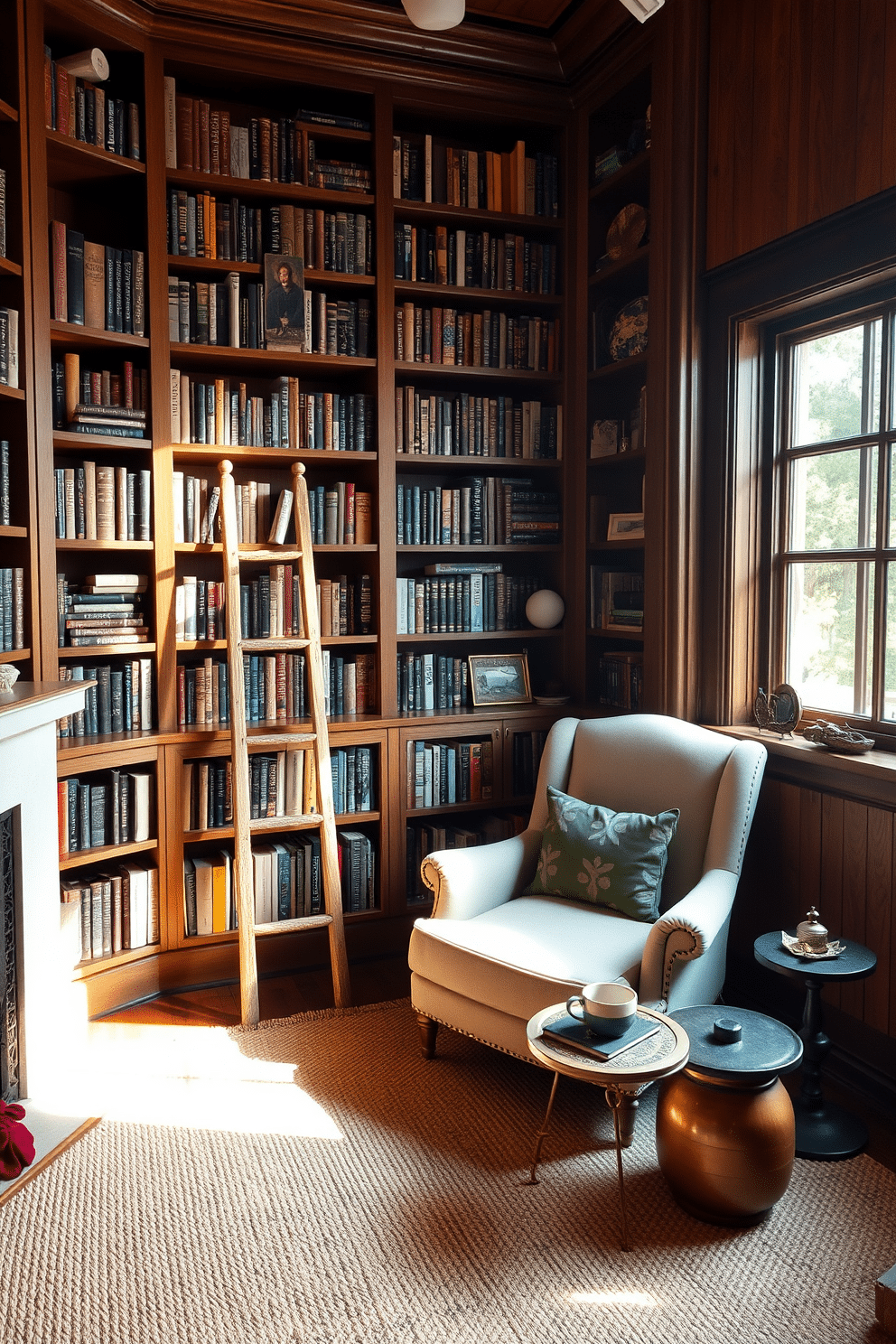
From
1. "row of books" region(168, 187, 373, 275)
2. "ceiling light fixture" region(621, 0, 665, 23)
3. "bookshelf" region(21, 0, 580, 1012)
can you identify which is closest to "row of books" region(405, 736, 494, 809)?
"bookshelf" region(21, 0, 580, 1012)

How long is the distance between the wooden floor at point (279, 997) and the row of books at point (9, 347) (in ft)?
6.50

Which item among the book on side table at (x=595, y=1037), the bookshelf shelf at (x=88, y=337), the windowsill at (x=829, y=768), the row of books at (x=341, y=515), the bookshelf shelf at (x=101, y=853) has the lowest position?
the book on side table at (x=595, y=1037)

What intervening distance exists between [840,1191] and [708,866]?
32.9 inches

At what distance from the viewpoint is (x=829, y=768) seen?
265cm

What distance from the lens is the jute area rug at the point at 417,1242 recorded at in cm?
182

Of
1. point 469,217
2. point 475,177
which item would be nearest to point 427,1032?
point 469,217

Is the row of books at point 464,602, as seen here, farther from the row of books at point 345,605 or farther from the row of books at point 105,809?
the row of books at point 105,809

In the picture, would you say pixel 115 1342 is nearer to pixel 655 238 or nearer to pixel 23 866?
pixel 23 866

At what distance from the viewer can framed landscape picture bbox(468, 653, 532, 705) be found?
12.2ft

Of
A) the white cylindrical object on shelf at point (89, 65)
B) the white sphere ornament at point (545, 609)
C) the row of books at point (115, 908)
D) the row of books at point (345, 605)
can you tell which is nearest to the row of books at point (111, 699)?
the row of books at point (115, 908)

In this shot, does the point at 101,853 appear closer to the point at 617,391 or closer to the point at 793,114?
the point at 617,391

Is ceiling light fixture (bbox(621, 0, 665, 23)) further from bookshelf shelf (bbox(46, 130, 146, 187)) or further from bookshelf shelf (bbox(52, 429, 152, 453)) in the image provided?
bookshelf shelf (bbox(52, 429, 152, 453))

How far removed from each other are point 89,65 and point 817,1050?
3439mm

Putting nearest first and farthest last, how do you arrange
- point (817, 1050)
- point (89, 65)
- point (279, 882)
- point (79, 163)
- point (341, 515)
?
point (817, 1050) → point (89, 65) → point (79, 163) → point (279, 882) → point (341, 515)
